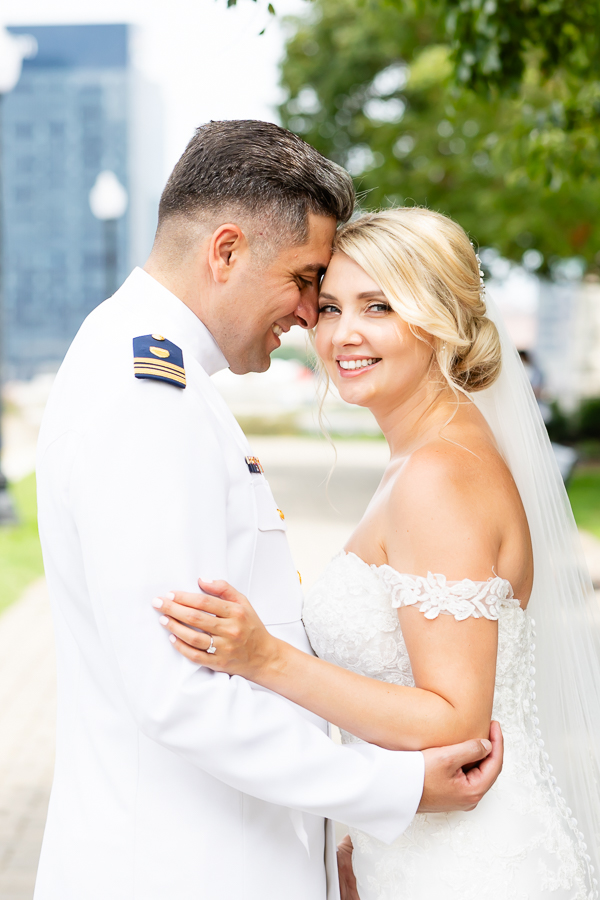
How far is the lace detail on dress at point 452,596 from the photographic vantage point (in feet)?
6.53

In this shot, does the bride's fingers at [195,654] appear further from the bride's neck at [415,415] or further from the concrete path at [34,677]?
the concrete path at [34,677]

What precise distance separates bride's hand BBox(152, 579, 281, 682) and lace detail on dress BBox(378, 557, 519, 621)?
0.42 meters

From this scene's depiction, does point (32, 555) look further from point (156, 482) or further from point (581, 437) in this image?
point (581, 437)

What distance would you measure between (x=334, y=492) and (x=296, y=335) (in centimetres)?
996

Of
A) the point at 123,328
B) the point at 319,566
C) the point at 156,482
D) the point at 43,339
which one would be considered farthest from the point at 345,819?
the point at 43,339

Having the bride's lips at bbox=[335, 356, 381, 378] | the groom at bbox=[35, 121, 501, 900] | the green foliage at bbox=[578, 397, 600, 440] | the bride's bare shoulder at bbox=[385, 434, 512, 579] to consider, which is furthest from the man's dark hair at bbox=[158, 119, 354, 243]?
the green foliage at bbox=[578, 397, 600, 440]

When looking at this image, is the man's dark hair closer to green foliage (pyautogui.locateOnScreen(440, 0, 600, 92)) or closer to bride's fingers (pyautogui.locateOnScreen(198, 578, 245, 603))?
bride's fingers (pyautogui.locateOnScreen(198, 578, 245, 603))

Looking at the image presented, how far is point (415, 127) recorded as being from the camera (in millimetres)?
14867

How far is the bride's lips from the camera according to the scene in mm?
2391

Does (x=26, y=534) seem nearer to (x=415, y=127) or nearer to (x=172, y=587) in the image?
(x=415, y=127)

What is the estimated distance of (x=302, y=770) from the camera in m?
1.67

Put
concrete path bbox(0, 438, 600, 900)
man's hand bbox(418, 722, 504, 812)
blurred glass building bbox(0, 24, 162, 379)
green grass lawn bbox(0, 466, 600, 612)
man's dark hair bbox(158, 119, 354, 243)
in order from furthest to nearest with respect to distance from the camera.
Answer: blurred glass building bbox(0, 24, 162, 379)
green grass lawn bbox(0, 466, 600, 612)
concrete path bbox(0, 438, 600, 900)
man's dark hair bbox(158, 119, 354, 243)
man's hand bbox(418, 722, 504, 812)

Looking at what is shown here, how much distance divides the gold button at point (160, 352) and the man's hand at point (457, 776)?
0.99 meters

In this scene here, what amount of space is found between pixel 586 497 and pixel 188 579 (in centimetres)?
1393
